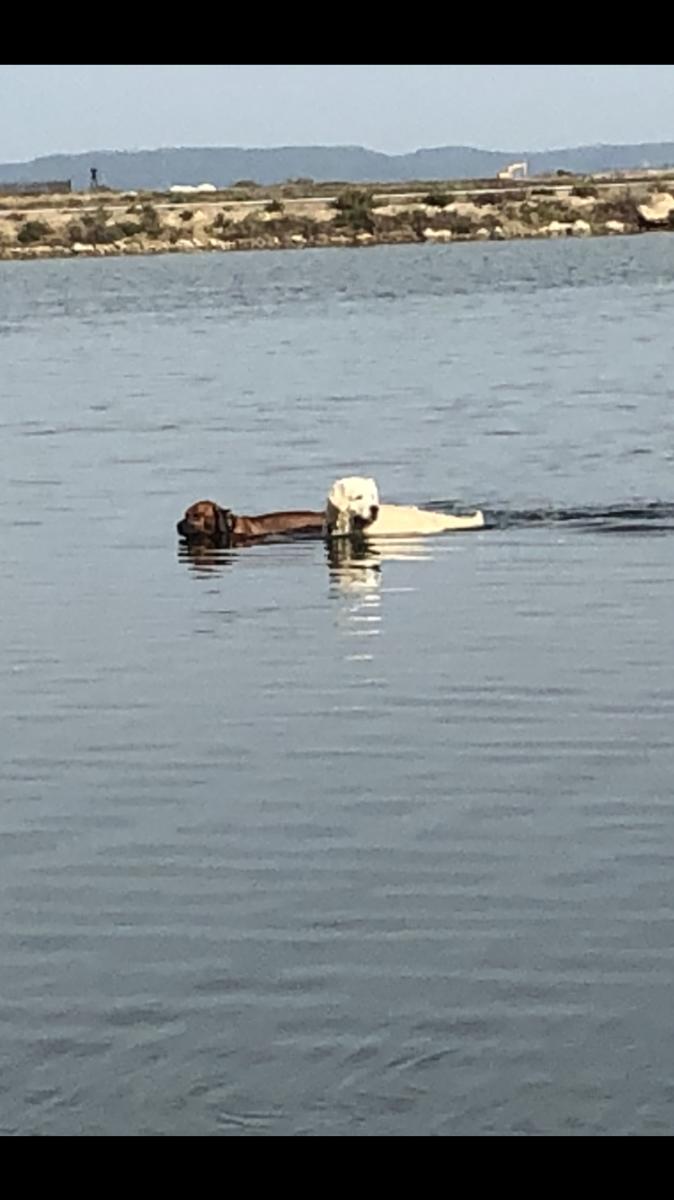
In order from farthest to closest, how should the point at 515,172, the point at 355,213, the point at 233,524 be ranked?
the point at 515,172 < the point at 355,213 < the point at 233,524

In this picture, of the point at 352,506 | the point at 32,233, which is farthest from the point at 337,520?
the point at 32,233

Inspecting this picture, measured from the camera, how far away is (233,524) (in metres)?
18.1

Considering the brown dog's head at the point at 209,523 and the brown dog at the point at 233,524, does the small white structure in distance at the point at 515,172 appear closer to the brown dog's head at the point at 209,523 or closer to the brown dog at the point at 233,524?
the brown dog at the point at 233,524

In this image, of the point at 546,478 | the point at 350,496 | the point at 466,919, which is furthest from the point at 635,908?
A: the point at 546,478

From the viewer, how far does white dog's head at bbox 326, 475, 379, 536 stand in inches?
698

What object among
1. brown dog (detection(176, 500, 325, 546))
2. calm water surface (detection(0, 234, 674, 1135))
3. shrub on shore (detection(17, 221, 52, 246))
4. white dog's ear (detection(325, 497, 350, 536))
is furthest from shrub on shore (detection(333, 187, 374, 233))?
white dog's ear (detection(325, 497, 350, 536))

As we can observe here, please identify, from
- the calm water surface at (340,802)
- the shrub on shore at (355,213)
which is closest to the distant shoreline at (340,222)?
the shrub on shore at (355,213)

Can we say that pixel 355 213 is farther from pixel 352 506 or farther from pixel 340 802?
pixel 340 802

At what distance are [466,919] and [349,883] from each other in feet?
2.10

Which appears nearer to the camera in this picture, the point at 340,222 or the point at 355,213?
the point at 355,213

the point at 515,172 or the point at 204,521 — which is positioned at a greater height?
the point at 515,172

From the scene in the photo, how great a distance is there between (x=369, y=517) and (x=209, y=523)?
1218 millimetres

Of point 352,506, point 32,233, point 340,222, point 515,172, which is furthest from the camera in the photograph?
point 515,172

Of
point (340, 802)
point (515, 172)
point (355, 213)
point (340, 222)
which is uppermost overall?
point (515, 172)
